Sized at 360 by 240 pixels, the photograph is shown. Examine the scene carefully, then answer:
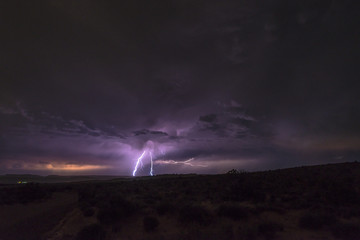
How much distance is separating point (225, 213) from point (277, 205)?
14.9 ft

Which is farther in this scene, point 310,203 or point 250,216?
point 310,203

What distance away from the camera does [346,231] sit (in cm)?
1285

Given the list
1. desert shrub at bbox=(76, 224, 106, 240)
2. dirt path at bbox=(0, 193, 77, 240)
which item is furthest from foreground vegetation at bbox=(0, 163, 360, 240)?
dirt path at bbox=(0, 193, 77, 240)

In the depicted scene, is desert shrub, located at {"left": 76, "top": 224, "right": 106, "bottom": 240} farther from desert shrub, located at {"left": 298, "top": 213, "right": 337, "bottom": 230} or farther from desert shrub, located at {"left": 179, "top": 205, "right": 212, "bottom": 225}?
desert shrub, located at {"left": 298, "top": 213, "right": 337, "bottom": 230}

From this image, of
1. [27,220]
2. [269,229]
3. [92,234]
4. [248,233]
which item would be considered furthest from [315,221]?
[27,220]

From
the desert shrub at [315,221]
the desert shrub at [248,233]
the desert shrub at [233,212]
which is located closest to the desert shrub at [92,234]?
the desert shrub at [233,212]

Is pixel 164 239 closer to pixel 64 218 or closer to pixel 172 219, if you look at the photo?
pixel 172 219

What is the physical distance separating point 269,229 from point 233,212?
322 centimetres

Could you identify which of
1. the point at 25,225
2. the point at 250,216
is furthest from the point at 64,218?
the point at 250,216

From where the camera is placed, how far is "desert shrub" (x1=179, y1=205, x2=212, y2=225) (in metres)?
16.2

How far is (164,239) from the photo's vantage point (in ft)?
47.1

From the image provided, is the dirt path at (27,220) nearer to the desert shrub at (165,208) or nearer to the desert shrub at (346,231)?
the desert shrub at (165,208)

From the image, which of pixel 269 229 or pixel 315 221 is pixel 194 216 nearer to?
pixel 269 229

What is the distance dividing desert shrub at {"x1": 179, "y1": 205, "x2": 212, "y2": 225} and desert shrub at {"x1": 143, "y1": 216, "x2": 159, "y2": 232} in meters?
1.70
